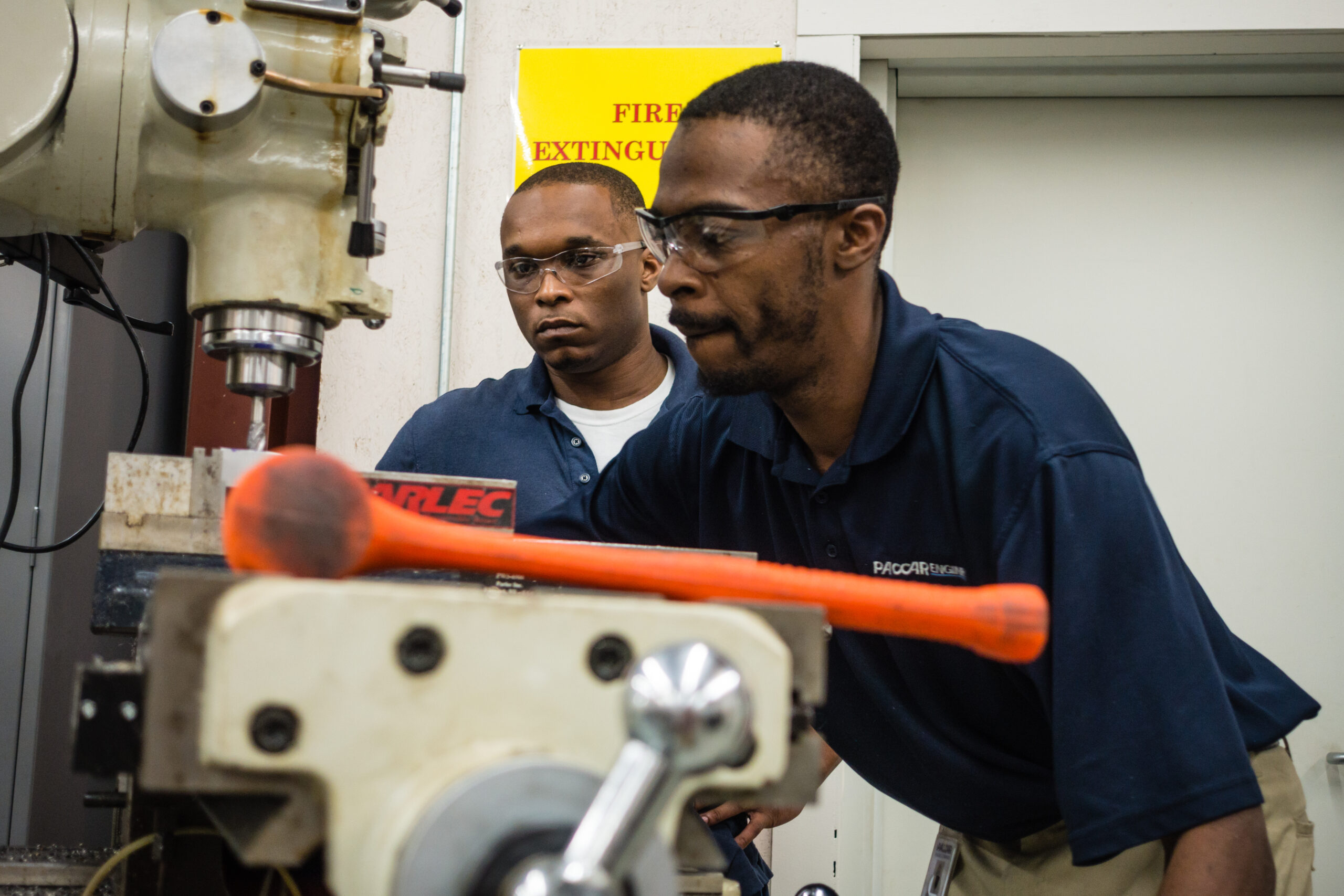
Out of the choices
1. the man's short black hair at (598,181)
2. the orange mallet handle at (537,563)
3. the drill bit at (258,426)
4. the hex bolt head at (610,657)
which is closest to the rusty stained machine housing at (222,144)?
the drill bit at (258,426)

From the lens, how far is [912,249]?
258 centimetres

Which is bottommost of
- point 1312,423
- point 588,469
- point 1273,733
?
point 1273,733

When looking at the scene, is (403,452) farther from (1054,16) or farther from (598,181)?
(1054,16)

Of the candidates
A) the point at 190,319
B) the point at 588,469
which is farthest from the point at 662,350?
the point at 190,319

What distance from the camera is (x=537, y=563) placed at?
509mm

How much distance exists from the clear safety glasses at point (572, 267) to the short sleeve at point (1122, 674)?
1.14m

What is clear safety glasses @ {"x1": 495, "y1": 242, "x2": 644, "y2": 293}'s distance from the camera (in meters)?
1.93

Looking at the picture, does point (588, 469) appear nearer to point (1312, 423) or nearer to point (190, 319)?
point (190, 319)

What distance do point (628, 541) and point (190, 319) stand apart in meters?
1.42

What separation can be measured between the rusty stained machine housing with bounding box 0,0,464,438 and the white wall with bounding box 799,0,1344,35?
1599mm

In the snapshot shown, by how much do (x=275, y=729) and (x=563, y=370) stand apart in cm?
155

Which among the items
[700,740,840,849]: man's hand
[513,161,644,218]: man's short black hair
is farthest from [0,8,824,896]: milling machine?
[513,161,644,218]: man's short black hair

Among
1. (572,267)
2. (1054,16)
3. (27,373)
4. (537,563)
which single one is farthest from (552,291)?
(537,563)

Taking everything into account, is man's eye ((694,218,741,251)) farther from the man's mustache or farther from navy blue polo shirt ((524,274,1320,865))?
navy blue polo shirt ((524,274,1320,865))
